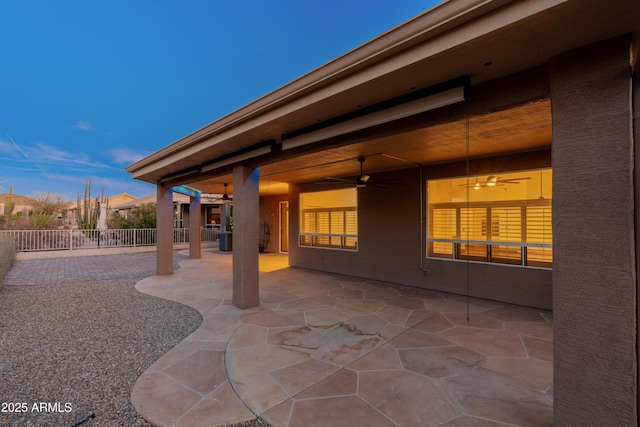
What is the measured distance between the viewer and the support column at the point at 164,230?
749 cm

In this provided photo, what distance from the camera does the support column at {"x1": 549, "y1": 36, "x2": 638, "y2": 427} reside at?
153cm

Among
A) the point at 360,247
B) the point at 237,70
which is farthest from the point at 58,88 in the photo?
the point at 360,247

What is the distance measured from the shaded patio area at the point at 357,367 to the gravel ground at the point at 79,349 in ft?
0.78

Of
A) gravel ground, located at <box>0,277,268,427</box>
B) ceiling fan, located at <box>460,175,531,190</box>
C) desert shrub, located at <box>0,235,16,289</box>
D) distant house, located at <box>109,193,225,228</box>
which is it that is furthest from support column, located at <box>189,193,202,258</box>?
ceiling fan, located at <box>460,175,531,190</box>

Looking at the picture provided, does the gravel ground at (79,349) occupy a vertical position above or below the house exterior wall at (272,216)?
below

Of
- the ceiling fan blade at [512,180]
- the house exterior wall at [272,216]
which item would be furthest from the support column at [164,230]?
the ceiling fan blade at [512,180]

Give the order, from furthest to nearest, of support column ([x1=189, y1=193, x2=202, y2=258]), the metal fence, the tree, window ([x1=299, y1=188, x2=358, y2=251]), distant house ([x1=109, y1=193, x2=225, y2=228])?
distant house ([x1=109, y1=193, x2=225, y2=228]), the tree, support column ([x1=189, y1=193, x2=202, y2=258]), the metal fence, window ([x1=299, y1=188, x2=358, y2=251])

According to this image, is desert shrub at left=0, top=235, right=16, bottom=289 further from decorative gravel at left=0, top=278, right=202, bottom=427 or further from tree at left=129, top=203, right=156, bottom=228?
tree at left=129, top=203, right=156, bottom=228

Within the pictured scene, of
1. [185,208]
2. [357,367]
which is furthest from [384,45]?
[185,208]

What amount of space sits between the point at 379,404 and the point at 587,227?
195 cm

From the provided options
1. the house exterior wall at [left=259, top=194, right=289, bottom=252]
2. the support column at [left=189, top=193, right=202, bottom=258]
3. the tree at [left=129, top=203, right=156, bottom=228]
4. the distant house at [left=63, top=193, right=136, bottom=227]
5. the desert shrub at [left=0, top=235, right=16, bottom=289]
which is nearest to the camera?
the desert shrub at [left=0, top=235, right=16, bottom=289]

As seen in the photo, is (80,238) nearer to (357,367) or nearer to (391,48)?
(357,367)

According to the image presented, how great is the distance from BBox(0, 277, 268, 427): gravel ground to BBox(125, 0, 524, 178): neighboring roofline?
9.52 feet

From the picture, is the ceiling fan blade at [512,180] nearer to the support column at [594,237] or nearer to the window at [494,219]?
the window at [494,219]
